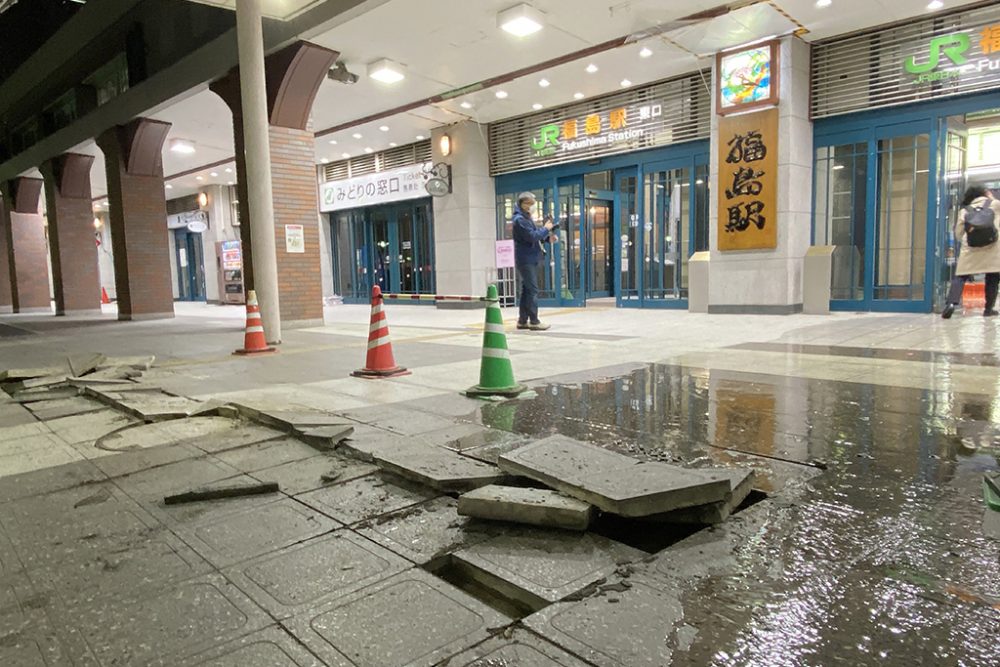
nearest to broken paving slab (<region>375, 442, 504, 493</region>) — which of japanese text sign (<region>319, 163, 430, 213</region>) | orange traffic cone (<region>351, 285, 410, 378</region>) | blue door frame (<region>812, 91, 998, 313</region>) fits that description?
orange traffic cone (<region>351, 285, 410, 378</region>)

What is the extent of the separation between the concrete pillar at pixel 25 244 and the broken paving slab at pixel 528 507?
2347 centimetres

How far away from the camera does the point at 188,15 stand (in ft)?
36.5

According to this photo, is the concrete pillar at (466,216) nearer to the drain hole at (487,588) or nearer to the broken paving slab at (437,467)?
the broken paving slab at (437,467)

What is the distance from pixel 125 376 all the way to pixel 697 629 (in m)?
5.89

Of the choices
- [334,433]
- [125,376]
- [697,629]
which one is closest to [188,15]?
[125,376]

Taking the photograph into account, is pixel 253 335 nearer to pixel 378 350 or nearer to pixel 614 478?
pixel 378 350

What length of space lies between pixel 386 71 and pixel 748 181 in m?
6.61

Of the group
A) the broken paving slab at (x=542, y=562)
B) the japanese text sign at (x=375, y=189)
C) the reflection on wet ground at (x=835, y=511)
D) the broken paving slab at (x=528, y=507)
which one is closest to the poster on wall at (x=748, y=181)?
the reflection on wet ground at (x=835, y=511)

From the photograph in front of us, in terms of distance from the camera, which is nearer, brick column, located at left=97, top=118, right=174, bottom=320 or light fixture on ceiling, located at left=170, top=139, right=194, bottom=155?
brick column, located at left=97, top=118, right=174, bottom=320

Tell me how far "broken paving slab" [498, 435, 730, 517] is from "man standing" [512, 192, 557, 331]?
6.34 meters

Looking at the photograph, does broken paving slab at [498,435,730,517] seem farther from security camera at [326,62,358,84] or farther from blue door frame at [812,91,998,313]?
security camera at [326,62,358,84]

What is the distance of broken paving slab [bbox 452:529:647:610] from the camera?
178cm

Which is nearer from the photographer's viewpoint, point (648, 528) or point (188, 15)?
point (648, 528)

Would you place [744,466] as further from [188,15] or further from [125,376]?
[188,15]
